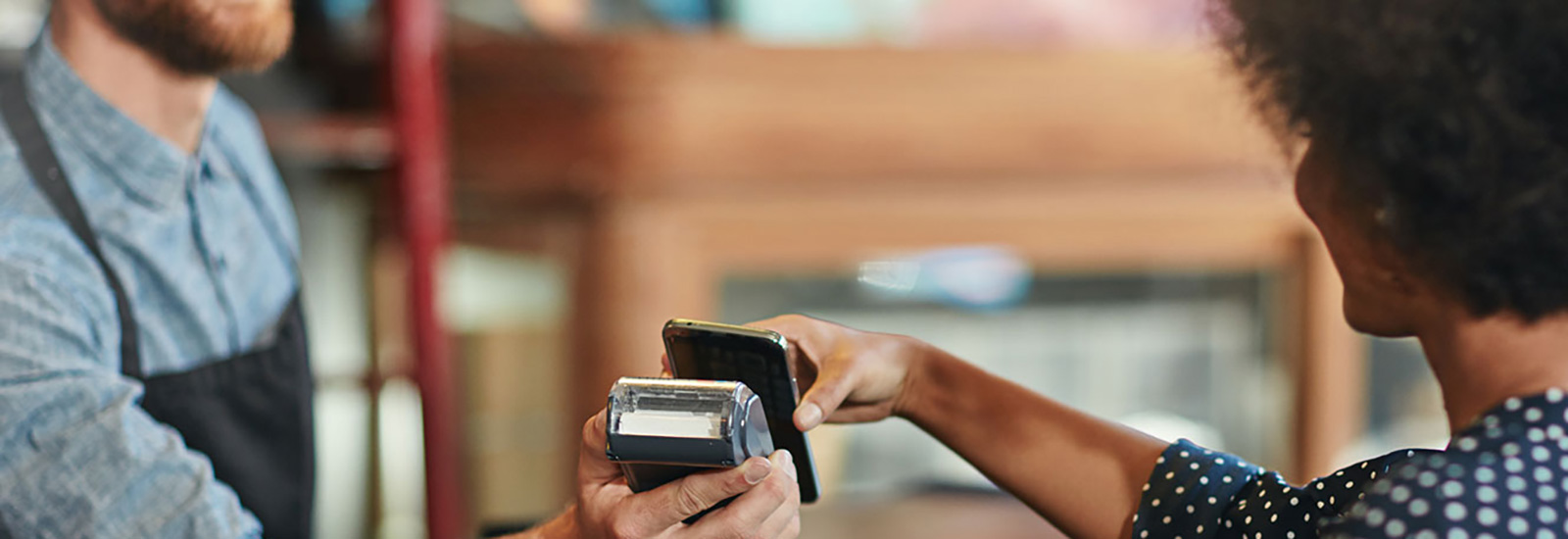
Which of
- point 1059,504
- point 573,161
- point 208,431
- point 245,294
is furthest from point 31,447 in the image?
point 573,161

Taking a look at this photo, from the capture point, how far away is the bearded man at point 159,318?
706mm

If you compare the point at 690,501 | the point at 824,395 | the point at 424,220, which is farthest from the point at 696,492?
the point at 424,220

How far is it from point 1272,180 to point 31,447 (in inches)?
29.5

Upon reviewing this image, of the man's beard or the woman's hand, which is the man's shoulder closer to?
the man's beard

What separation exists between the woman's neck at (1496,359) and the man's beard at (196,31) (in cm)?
75

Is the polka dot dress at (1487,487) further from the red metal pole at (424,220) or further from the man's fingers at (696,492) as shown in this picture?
the red metal pole at (424,220)

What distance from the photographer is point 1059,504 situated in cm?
75

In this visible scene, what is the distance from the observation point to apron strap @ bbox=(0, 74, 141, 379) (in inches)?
30.9

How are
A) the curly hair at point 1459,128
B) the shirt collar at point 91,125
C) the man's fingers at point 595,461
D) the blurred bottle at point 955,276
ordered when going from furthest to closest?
the blurred bottle at point 955,276, the shirt collar at point 91,125, the man's fingers at point 595,461, the curly hair at point 1459,128

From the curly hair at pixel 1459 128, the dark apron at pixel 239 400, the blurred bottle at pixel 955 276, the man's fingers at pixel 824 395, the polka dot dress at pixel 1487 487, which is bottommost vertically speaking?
the blurred bottle at pixel 955 276

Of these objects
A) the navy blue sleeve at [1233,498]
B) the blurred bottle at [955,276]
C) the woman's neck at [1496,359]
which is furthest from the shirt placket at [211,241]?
the blurred bottle at [955,276]

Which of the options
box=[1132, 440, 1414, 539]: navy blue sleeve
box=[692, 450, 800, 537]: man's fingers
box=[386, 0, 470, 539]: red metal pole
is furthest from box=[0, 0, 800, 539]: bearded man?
box=[386, 0, 470, 539]: red metal pole

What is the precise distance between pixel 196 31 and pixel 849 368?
490mm

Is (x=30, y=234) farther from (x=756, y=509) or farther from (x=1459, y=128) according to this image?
(x=1459, y=128)
